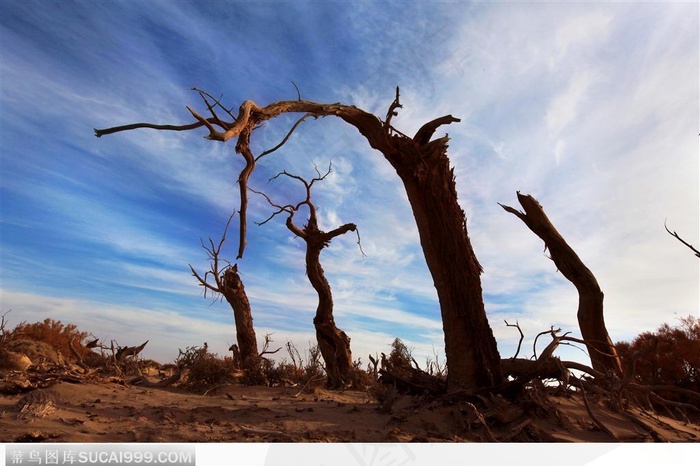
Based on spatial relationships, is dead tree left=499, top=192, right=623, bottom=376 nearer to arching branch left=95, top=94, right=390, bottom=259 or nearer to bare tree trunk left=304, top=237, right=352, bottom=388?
arching branch left=95, top=94, right=390, bottom=259

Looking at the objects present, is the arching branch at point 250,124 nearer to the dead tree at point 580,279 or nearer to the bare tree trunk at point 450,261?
the bare tree trunk at point 450,261

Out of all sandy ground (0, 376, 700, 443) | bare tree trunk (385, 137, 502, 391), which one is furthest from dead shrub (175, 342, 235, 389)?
bare tree trunk (385, 137, 502, 391)

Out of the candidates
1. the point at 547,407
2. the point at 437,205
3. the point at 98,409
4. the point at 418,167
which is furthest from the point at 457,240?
the point at 98,409

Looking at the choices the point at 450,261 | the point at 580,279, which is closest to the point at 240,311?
the point at 450,261

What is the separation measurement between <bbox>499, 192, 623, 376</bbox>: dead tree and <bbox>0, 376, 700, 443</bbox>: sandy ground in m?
2.57

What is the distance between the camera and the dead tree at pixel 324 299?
11665 mm

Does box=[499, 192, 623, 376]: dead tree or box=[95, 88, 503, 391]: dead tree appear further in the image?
box=[499, 192, 623, 376]: dead tree

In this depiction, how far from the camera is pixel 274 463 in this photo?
13.0 feet

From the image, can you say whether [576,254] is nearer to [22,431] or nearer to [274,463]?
[274,463]

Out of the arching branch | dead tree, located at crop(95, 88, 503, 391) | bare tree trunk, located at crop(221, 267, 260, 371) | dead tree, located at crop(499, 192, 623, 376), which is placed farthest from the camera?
bare tree trunk, located at crop(221, 267, 260, 371)

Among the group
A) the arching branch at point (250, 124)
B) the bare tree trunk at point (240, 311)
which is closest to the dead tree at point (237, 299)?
the bare tree trunk at point (240, 311)

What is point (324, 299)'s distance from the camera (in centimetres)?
1221

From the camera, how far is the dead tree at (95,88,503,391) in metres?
6.29

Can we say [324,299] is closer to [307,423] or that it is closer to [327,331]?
[327,331]
